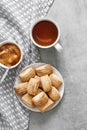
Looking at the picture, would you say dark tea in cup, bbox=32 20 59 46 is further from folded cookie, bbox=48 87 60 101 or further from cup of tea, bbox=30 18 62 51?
folded cookie, bbox=48 87 60 101

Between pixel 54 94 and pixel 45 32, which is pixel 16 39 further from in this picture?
pixel 54 94

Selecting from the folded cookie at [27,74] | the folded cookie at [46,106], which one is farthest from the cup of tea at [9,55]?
the folded cookie at [46,106]

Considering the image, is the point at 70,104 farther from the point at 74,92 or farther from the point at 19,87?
the point at 19,87

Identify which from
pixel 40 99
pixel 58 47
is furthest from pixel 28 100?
pixel 58 47

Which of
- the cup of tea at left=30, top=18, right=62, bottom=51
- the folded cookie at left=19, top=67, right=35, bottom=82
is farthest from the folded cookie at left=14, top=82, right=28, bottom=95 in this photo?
the cup of tea at left=30, top=18, right=62, bottom=51

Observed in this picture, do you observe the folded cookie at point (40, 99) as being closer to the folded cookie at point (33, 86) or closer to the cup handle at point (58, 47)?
the folded cookie at point (33, 86)

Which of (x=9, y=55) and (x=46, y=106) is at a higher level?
(x=9, y=55)
